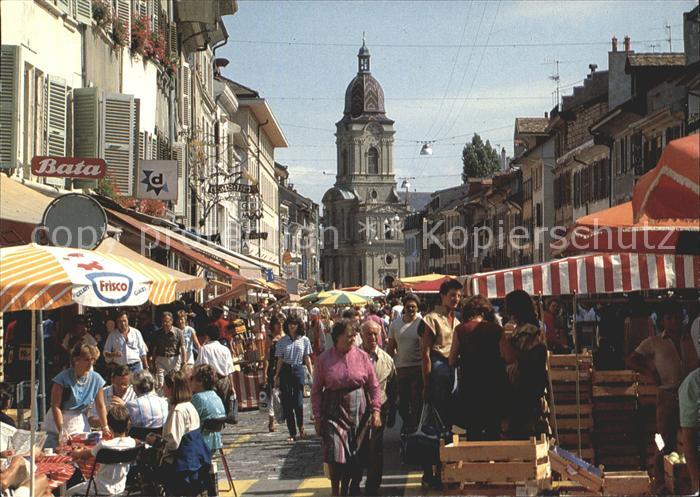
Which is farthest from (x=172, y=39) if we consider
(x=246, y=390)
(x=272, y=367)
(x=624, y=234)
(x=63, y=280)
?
(x=63, y=280)

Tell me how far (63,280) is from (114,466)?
179cm

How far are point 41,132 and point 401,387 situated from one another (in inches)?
313

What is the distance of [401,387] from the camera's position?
15.0 m

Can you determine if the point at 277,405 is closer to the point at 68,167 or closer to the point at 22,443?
the point at 68,167

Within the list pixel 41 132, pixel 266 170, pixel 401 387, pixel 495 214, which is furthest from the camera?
pixel 495 214

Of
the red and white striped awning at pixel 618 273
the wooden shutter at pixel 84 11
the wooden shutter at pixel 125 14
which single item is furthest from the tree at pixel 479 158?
the red and white striped awning at pixel 618 273

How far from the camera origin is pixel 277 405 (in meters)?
18.7

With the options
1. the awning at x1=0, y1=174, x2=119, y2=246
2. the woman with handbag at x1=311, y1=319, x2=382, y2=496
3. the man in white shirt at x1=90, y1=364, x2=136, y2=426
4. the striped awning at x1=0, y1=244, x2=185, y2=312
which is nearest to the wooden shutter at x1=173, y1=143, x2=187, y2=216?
the awning at x1=0, y1=174, x2=119, y2=246

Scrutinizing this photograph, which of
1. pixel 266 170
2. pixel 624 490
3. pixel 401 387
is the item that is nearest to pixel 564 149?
pixel 266 170

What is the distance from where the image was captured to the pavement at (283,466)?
511 inches

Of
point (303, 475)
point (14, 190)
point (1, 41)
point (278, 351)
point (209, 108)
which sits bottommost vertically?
point (303, 475)

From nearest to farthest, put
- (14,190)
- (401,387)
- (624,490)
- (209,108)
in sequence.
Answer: (624,490), (401,387), (14,190), (209,108)

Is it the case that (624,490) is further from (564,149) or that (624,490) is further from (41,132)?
(564,149)

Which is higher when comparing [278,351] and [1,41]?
[1,41]
